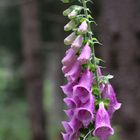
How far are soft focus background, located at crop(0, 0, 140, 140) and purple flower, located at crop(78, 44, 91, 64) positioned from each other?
6720mm

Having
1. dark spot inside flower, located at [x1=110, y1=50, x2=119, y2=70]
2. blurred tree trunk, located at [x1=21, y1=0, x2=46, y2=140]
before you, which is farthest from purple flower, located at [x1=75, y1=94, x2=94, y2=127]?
blurred tree trunk, located at [x1=21, y1=0, x2=46, y2=140]

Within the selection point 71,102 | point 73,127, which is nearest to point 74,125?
point 73,127

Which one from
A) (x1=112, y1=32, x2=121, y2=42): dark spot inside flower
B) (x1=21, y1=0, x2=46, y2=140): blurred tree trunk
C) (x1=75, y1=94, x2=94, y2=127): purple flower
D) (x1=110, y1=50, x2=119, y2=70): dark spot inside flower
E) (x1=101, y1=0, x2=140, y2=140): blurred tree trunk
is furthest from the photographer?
(x1=21, y1=0, x2=46, y2=140): blurred tree trunk

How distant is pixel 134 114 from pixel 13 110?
15.6 meters

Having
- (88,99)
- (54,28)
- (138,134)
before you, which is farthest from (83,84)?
(54,28)

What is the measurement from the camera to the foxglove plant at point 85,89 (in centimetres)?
311

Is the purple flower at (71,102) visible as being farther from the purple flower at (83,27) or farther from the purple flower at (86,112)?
the purple flower at (83,27)

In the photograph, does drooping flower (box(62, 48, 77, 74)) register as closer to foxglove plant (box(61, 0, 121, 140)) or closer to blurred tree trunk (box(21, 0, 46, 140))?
foxglove plant (box(61, 0, 121, 140))

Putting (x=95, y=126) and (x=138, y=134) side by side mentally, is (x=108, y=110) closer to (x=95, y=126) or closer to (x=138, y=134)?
(x=95, y=126)

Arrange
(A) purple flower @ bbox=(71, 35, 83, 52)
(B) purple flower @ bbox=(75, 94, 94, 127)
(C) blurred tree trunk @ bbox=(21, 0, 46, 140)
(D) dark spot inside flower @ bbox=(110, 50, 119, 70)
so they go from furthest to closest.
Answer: (C) blurred tree trunk @ bbox=(21, 0, 46, 140) < (D) dark spot inside flower @ bbox=(110, 50, 119, 70) < (A) purple flower @ bbox=(71, 35, 83, 52) < (B) purple flower @ bbox=(75, 94, 94, 127)

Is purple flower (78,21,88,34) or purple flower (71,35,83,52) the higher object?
purple flower (78,21,88,34)

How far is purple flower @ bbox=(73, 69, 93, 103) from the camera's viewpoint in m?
3.11

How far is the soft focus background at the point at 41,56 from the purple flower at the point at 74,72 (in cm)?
664

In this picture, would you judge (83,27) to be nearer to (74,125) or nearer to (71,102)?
(71,102)
